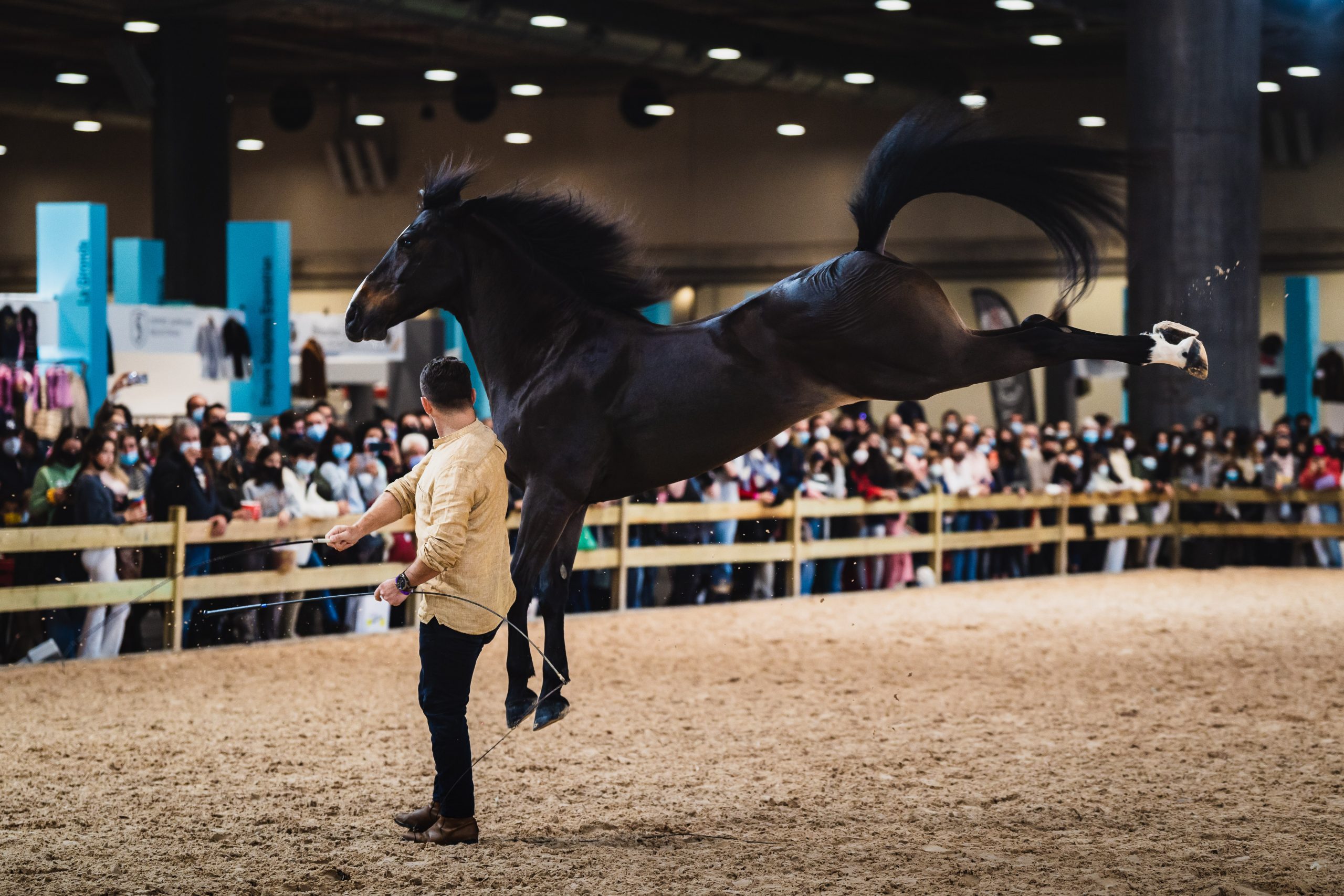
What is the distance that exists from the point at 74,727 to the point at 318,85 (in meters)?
21.0

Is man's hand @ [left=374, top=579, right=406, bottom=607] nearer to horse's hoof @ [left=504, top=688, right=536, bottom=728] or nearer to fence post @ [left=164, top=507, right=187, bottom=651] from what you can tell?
horse's hoof @ [left=504, top=688, right=536, bottom=728]

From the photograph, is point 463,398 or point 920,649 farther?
point 920,649

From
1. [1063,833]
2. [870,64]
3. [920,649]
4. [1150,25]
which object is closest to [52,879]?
[1063,833]

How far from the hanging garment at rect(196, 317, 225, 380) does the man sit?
29.3 feet

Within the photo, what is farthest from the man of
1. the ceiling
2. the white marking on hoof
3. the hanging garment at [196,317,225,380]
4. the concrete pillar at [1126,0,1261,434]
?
the ceiling

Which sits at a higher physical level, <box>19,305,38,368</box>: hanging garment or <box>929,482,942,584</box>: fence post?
<box>19,305,38,368</box>: hanging garment

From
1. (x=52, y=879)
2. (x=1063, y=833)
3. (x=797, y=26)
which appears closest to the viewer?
(x=52, y=879)

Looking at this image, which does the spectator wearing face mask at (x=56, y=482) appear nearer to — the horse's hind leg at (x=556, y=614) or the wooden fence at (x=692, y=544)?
the wooden fence at (x=692, y=544)

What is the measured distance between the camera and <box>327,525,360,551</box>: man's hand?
475 cm

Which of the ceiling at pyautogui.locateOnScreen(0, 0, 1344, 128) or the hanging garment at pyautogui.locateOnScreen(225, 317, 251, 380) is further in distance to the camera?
the ceiling at pyautogui.locateOnScreen(0, 0, 1344, 128)

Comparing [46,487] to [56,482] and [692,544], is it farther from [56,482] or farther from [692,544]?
[692,544]

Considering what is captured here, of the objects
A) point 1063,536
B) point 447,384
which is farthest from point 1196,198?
point 1063,536

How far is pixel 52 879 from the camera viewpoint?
191 inches

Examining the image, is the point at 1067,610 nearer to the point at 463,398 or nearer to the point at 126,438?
the point at 126,438
